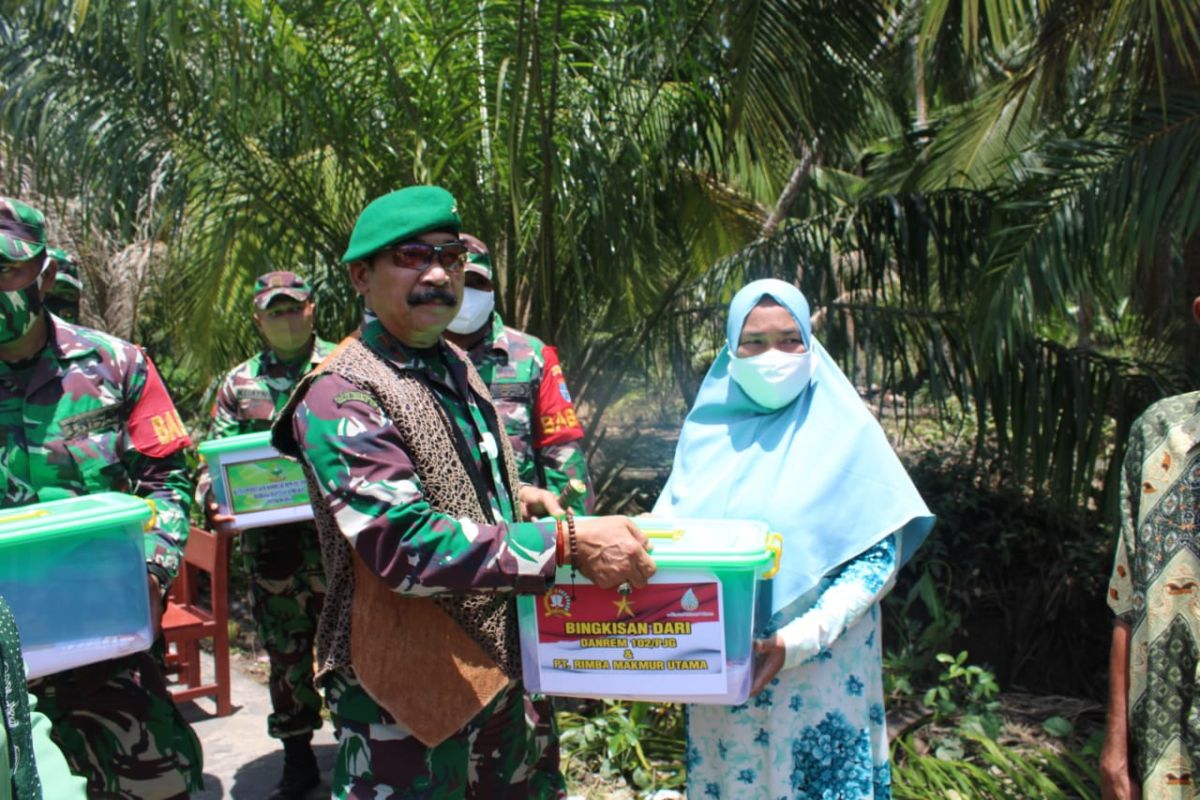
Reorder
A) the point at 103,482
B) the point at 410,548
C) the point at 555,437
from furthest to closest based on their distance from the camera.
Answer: the point at 555,437 < the point at 103,482 < the point at 410,548

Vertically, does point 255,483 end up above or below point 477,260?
below

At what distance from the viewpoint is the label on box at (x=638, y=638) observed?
1862 millimetres

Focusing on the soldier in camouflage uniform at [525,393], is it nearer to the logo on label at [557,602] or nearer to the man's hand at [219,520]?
the man's hand at [219,520]

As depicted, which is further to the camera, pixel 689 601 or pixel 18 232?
pixel 18 232

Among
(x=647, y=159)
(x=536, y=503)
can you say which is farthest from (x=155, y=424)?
(x=647, y=159)

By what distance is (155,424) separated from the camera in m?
2.59

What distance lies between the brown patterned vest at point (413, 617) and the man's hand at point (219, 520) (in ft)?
5.80

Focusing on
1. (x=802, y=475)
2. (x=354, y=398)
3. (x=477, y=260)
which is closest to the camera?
(x=354, y=398)

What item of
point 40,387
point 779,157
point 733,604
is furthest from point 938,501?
point 40,387

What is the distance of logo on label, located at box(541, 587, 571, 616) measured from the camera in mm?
1909

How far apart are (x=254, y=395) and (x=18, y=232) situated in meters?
1.76

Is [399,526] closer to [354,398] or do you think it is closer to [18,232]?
[354,398]

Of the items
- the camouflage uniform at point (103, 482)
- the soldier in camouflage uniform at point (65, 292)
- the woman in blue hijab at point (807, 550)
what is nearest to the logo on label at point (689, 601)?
the woman in blue hijab at point (807, 550)

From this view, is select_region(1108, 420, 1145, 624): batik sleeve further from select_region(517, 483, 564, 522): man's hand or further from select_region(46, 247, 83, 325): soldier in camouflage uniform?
select_region(46, 247, 83, 325): soldier in camouflage uniform
